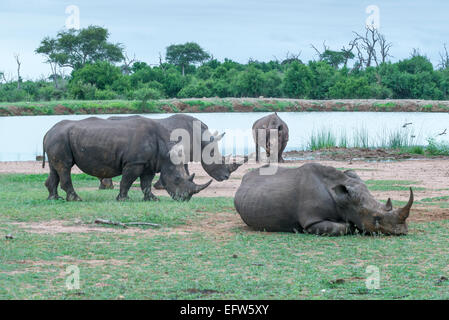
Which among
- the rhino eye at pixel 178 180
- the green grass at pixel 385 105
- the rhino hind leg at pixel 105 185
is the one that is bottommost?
the rhino hind leg at pixel 105 185

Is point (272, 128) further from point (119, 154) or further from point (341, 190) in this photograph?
point (341, 190)

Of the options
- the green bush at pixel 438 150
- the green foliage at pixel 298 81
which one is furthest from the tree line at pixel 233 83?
the green bush at pixel 438 150

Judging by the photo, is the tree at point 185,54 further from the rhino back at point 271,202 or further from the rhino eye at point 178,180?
the rhino back at point 271,202

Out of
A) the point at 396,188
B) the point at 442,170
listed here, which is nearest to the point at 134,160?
the point at 396,188

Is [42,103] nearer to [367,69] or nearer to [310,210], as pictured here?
[367,69]

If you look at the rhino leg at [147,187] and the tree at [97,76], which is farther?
the tree at [97,76]

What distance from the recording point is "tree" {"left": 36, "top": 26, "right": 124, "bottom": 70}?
67562mm

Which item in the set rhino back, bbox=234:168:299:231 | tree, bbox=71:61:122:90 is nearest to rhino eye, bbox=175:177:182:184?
rhino back, bbox=234:168:299:231

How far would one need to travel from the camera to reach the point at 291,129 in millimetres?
40094

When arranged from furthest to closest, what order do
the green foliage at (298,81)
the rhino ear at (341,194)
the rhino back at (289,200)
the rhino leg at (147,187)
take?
the green foliage at (298,81) → the rhino leg at (147,187) → the rhino back at (289,200) → the rhino ear at (341,194)

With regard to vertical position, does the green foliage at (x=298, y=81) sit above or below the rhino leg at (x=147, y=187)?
above

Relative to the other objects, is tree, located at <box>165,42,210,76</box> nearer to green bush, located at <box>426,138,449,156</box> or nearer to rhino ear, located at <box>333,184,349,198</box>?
green bush, located at <box>426,138,449,156</box>

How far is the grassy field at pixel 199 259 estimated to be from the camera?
21.7ft

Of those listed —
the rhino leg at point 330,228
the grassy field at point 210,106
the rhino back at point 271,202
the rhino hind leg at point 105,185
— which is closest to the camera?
the rhino leg at point 330,228
